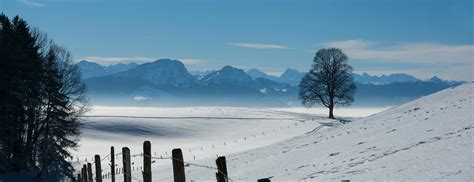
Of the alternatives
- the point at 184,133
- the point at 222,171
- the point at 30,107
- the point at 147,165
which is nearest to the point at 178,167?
the point at 222,171

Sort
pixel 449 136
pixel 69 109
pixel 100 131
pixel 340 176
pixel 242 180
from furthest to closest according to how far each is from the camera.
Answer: pixel 100 131 < pixel 69 109 < pixel 242 180 < pixel 449 136 < pixel 340 176

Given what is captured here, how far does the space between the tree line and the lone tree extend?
40.3 m

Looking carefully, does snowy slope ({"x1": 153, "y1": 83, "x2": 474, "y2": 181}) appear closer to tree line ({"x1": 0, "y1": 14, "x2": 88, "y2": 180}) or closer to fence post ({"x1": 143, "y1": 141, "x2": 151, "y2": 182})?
fence post ({"x1": 143, "y1": 141, "x2": 151, "y2": 182})

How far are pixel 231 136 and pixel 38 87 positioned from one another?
37.8 m

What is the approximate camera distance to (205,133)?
7556cm

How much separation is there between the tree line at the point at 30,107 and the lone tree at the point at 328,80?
4030 centimetres

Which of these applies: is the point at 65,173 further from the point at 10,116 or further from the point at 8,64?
the point at 8,64

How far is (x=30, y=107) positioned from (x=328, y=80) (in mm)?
45736

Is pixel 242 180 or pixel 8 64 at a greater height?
pixel 8 64

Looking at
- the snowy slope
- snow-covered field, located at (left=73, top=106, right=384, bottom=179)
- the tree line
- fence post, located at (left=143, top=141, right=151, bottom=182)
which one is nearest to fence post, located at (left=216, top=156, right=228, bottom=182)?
fence post, located at (left=143, top=141, right=151, bottom=182)

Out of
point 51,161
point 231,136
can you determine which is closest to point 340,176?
point 51,161

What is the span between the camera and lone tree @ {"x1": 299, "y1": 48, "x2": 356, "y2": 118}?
73.2m

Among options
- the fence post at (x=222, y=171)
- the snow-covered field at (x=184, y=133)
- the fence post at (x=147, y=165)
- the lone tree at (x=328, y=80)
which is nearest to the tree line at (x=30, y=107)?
the snow-covered field at (x=184, y=133)

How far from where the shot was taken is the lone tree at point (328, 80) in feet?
240
